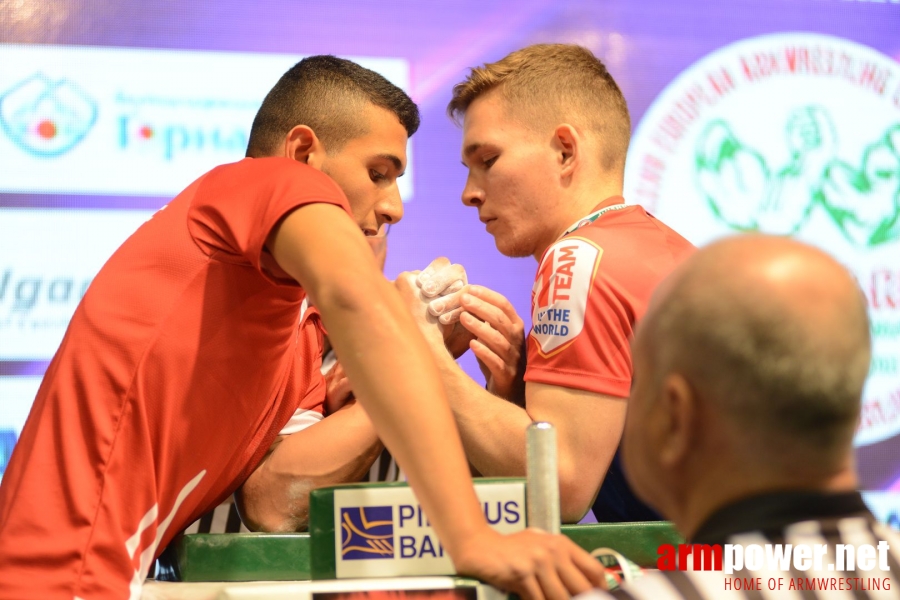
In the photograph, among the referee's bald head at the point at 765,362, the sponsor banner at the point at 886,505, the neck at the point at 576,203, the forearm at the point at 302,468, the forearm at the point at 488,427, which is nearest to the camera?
the referee's bald head at the point at 765,362

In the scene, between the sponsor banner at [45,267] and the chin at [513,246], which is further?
the sponsor banner at [45,267]

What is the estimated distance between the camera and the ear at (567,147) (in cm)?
Answer: 191

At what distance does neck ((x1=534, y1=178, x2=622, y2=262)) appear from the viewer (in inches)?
74.4

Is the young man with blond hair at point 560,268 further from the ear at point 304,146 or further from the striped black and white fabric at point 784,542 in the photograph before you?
the striped black and white fabric at point 784,542

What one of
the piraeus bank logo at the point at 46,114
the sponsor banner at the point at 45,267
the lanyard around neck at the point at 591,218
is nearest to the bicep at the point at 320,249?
the lanyard around neck at the point at 591,218

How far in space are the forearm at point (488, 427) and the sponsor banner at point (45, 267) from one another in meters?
1.16

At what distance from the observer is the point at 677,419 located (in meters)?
0.76

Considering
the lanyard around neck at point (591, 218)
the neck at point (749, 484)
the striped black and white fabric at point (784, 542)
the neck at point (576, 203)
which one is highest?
the neck at point (576, 203)

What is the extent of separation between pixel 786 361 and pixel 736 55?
2280mm

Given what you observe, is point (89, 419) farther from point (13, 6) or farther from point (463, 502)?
point (13, 6)

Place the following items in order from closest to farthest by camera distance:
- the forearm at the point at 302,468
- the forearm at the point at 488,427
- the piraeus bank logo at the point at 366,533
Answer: the piraeus bank logo at the point at 366,533 → the forearm at the point at 302,468 → the forearm at the point at 488,427

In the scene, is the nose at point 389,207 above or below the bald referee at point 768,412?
above

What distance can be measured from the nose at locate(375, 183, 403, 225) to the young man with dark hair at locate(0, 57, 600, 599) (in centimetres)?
39

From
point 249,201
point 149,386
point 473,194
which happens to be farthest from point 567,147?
point 149,386
